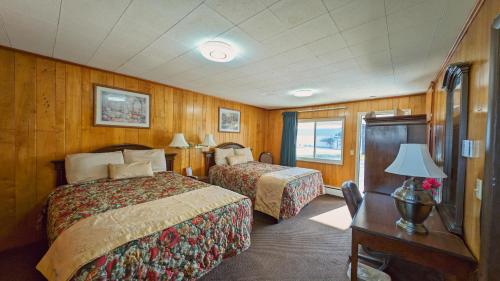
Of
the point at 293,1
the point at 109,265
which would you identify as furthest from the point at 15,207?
the point at 293,1

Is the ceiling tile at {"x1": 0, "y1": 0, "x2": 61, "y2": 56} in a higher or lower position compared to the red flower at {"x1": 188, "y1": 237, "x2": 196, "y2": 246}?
higher

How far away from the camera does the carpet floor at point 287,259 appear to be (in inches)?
76.2

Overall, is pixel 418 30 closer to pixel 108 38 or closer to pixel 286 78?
pixel 286 78

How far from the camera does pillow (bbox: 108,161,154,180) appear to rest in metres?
2.64

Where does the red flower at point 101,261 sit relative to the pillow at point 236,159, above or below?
below

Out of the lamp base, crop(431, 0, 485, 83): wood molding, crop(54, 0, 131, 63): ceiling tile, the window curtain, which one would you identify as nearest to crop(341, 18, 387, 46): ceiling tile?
crop(431, 0, 485, 83): wood molding

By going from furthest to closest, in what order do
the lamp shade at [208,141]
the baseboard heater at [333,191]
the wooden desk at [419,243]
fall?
the baseboard heater at [333,191] → the lamp shade at [208,141] → the wooden desk at [419,243]

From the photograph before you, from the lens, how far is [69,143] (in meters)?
2.69

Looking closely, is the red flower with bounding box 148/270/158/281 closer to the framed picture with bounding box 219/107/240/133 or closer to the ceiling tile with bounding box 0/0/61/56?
the ceiling tile with bounding box 0/0/61/56

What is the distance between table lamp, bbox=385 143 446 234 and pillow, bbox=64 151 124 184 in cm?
333

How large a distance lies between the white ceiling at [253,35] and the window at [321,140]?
1.96m

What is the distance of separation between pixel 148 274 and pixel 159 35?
2038mm

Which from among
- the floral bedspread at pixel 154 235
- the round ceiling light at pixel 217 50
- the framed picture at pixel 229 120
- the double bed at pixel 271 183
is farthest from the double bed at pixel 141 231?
the framed picture at pixel 229 120

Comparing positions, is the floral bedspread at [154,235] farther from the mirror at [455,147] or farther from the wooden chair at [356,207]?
the mirror at [455,147]
